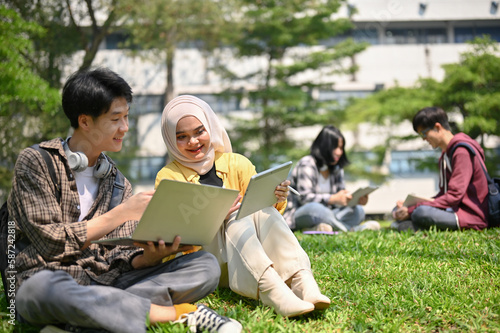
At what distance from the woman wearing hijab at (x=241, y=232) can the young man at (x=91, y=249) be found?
0.20 metres

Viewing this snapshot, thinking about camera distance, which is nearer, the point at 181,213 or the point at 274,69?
the point at 181,213

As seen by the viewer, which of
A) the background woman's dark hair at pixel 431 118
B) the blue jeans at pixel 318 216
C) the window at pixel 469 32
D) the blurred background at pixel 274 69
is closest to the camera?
the background woman's dark hair at pixel 431 118

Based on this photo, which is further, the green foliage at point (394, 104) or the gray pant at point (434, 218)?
the green foliage at point (394, 104)

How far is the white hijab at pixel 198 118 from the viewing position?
276 cm

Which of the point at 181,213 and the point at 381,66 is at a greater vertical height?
the point at 381,66

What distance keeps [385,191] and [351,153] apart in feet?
15.1

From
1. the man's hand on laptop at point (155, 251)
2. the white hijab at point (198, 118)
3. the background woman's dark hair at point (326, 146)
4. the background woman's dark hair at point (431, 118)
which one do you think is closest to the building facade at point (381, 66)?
the background woman's dark hair at point (326, 146)

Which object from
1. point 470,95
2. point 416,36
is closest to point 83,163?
point 470,95

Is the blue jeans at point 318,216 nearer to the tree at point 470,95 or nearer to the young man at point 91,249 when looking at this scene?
the young man at point 91,249

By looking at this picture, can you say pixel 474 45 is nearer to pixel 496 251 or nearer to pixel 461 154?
pixel 461 154

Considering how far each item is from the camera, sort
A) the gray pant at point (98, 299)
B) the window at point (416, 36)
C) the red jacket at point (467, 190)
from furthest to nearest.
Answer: the window at point (416, 36), the red jacket at point (467, 190), the gray pant at point (98, 299)

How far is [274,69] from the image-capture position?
16.1 metres

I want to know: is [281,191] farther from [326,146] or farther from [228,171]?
[326,146]

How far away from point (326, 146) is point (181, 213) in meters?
3.41
